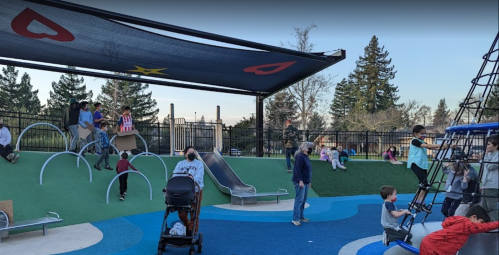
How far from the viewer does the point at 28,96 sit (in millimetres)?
48938

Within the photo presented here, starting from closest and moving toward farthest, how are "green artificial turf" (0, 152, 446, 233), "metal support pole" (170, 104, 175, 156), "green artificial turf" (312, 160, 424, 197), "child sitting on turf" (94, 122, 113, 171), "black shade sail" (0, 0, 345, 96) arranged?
"black shade sail" (0, 0, 345, 96) → "green artificial turf" (0, 152, 446, 233) → "child sitting on turf" (94, 122, 113, 171) → "metal support pole" (170, 104, 175, 156) → "green artificial turf" (312, 160, 424, 197)

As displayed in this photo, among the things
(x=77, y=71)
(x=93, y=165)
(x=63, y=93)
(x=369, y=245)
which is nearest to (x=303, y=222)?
(x=369, y=245)

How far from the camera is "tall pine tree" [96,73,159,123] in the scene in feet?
148

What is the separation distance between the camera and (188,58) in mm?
11125

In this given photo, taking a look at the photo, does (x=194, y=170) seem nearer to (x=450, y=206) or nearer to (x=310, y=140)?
(x=450, y=206)

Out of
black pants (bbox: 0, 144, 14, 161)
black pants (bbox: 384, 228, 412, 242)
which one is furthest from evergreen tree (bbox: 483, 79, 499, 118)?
black pants (bbox: 0, 144, 14, 161)

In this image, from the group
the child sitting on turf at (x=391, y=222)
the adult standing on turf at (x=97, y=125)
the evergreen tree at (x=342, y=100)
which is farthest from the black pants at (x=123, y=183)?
the evergreen tree at (x=342, y=100)

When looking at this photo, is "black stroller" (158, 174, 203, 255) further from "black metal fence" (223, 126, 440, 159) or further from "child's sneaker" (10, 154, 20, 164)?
"black metal fence" (223, 126, 440, 159)

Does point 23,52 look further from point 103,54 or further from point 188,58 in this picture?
point 188,58

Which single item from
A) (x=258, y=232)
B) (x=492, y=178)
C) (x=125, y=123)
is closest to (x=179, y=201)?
(x=258, y=232)

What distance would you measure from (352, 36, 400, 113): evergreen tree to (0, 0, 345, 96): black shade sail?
46.5 metres

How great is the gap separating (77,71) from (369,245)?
9.93 metres

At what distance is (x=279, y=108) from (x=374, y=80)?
27755 mm

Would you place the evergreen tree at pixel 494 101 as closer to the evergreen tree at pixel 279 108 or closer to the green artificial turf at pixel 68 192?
the green artificial turf at pixel 68 192
